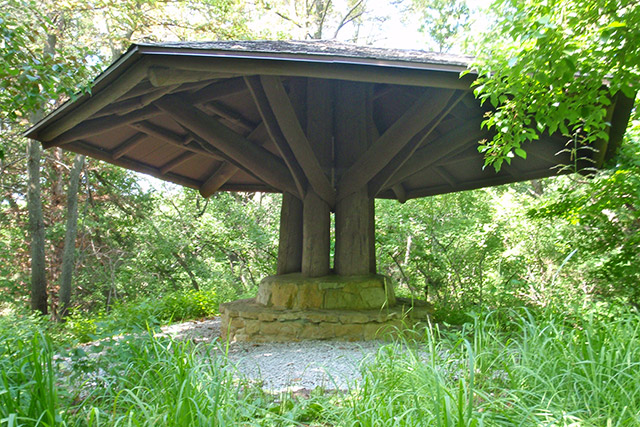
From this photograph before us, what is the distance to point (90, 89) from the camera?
140 inches

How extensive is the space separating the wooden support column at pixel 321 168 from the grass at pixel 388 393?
2624mm

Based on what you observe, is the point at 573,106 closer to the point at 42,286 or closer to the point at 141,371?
the point at 141,371

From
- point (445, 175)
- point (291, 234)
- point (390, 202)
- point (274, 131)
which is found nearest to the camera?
point (274, 131)

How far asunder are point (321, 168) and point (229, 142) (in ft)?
3.84

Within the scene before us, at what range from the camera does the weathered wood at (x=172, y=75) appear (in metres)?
3.26

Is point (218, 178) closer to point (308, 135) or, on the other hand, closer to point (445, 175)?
point (308, 135)

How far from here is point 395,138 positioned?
174 inches

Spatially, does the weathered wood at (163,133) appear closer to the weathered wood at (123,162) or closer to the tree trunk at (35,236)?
the weathered wood at (123,162)

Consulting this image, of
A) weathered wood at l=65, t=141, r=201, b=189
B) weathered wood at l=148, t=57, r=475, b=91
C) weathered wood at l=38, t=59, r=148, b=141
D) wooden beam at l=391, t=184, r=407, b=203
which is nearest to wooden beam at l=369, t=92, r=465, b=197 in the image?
weathered wood at l=148, t=57, r=475, b=91

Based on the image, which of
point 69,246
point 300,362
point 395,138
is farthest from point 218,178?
point 69,246

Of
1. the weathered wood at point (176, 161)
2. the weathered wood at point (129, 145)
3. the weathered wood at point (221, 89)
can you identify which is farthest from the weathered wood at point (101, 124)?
the weathered wood at point (176, 161)

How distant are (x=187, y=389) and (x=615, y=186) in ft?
13.4

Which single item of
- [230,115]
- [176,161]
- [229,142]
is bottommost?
[229,142]

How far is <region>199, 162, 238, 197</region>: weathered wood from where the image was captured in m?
6.86
